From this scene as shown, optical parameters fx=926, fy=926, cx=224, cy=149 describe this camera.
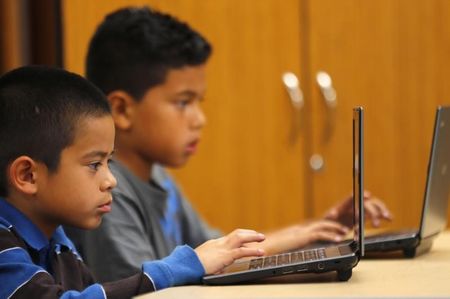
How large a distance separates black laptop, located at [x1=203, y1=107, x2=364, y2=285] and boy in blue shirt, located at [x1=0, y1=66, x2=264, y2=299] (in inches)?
1.7

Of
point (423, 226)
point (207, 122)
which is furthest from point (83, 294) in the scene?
point (207, 122)

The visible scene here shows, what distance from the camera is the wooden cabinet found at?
8.89 ft

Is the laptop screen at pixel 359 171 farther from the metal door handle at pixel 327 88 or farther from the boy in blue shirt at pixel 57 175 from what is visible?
the metal door handle at pixel 327 88

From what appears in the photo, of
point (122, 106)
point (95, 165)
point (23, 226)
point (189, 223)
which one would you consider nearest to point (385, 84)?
point (189, 223)

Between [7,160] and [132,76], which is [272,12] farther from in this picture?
[7,160]

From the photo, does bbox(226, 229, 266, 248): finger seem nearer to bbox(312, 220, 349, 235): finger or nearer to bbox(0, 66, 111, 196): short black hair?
bbox(0, 66, 111, 196): short black hair

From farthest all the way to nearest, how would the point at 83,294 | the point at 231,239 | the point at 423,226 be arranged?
the point at 423,226
the point at 231,239
the point at 83,294

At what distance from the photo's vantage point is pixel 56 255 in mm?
1341

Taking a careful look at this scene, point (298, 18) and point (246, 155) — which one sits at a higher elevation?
point (298, 18)

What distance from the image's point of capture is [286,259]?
1271 mm

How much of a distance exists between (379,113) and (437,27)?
11.8 inches

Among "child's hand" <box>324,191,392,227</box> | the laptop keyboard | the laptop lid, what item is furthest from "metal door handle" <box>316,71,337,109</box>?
the laptop keyboard

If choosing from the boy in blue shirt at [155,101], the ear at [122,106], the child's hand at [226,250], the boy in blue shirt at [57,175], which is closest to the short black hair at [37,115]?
the boy in blue shirt at [57,175]

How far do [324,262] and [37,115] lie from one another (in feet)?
1.55
